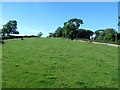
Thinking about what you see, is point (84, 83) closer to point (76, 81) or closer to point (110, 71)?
point (76, 81)

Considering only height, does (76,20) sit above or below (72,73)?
above

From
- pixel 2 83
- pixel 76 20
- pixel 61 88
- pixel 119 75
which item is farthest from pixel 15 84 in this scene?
pixel 76 20

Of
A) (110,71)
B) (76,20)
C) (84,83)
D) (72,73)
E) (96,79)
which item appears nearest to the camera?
(84,83)

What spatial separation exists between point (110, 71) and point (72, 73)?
3.46 meters

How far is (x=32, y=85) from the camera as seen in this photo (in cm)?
1454

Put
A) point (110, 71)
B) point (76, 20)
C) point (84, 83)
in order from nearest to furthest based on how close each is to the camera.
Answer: point (84, 83)
point (110, 71)
point (76, 20)

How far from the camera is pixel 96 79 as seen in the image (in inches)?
666

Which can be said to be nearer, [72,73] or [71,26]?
[72,73]

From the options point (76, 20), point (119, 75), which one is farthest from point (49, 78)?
point (76, 20)

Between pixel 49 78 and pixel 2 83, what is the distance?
3.10 m

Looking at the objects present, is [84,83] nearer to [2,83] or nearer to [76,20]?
[2,83]

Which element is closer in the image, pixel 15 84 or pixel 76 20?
pixel 15 84

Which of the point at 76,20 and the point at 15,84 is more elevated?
the point at 76,20

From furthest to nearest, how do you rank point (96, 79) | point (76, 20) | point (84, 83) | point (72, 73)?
1. point (76, 20)
2. point (72, 73)
3. point (96, 79)
4. point (84, 83)
